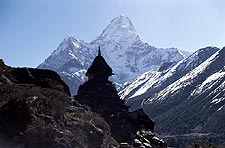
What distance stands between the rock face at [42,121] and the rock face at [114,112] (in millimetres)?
19316

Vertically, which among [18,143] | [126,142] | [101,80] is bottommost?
[18,143]

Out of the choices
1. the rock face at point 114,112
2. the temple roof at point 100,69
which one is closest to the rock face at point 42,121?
the rock face at point 114,112

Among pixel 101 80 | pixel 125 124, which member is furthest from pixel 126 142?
pixel 101 80

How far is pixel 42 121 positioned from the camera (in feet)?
125

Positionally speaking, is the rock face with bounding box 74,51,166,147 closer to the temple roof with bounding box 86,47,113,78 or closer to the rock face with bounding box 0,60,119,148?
the temple roof with bounding box 86,47,113,78

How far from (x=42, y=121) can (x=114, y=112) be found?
115 feet

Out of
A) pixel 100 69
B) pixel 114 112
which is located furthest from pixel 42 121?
pixel 100 69

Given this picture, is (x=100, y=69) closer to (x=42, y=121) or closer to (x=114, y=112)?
(x=114, y=112)

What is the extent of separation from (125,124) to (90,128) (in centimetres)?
2630

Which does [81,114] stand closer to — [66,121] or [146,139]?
[66,121]

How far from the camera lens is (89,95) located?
248 ft

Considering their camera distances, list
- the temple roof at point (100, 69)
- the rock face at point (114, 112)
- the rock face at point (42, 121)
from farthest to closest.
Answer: the temple roof at point (100, 69), the rock face at point (114, 112), the rock face at point (42, 121)

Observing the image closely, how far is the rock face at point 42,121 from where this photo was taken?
3662cm

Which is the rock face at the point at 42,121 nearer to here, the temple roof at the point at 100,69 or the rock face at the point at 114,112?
the rock face at the point at 114,112
